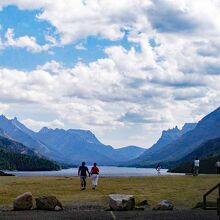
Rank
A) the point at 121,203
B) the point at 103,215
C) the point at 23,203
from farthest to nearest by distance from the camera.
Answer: the point at 23,203
the point at 121,203
the point at 103,215

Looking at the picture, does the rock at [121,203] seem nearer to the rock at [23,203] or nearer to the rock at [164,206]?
the rock at [164,206]

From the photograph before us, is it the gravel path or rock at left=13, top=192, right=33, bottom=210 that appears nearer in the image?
the gravel path

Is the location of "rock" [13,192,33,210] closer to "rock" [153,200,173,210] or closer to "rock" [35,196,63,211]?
"rock" [35,196,63,211]

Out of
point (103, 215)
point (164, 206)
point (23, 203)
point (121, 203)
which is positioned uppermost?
point (121, 203)

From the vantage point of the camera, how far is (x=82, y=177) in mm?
55531

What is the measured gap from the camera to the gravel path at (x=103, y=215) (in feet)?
108

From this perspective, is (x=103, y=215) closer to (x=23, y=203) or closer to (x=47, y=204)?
(x=47, y=204)

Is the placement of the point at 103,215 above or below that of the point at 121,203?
below

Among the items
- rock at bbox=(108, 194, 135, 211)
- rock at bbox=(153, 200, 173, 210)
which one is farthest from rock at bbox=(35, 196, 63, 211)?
rock at bbox=(153, 200, 173, 210)

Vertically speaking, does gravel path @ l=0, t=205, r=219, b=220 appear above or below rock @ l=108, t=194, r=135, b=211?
below

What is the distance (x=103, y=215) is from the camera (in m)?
34.6

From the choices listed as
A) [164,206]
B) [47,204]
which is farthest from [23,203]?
[164,206]

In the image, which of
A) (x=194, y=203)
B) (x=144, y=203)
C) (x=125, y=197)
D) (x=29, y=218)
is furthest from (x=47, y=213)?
(x=194, y=203)

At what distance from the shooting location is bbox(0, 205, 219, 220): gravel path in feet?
108
